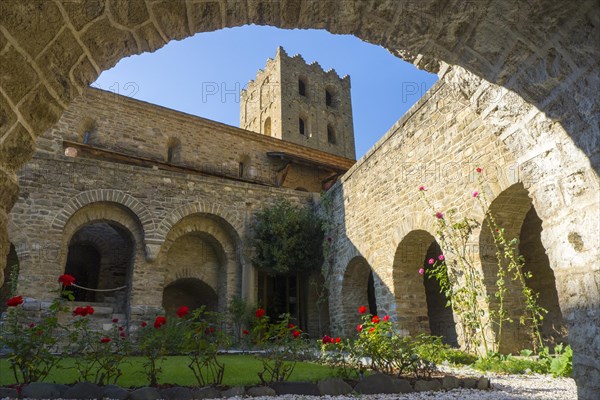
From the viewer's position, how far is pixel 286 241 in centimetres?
1120

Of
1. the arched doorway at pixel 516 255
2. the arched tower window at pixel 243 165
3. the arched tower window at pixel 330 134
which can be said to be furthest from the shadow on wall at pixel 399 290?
the arched tower window at pixel 330 134

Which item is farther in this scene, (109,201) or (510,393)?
(109,201)

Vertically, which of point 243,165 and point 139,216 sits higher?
point 243,165

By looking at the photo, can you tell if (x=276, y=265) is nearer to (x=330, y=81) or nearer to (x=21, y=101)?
(x=21, y=101)

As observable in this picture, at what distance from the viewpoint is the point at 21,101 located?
184cm

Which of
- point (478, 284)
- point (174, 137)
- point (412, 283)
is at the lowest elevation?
point (478, 284)

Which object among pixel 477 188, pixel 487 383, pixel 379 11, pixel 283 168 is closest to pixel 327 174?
pixel 283 168

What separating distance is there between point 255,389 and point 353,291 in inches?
261

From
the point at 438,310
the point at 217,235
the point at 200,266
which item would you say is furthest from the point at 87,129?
the point at 438,310

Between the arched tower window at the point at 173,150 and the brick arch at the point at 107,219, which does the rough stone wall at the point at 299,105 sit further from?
the brick arch at the point at 107,219

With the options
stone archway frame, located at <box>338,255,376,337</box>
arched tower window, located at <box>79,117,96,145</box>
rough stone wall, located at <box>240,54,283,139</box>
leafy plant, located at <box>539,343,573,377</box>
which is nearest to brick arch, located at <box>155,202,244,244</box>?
stone archway frame, located at <box>338,255,376,337</box>

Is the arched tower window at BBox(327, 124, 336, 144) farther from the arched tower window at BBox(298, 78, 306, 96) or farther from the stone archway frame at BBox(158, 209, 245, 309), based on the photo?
the stone archway frame at BBox(158, 209, 245, 309)

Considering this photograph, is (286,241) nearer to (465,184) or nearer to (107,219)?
(107,219)

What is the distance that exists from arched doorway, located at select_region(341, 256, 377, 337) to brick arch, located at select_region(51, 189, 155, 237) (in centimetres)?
500
